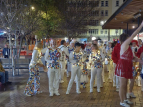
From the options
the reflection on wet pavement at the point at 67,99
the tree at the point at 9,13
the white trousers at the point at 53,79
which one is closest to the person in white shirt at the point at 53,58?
the white trousers at the point at 53,79

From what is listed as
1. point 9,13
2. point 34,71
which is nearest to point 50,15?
point 9,13

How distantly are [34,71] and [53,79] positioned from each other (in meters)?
0.72

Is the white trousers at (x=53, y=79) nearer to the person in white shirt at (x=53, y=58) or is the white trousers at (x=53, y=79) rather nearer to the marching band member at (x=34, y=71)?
the person in white shirt at (x=53, y=58)

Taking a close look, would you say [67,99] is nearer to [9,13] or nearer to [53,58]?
[53,58]

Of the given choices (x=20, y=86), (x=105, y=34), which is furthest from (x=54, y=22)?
(x=105, y=34)

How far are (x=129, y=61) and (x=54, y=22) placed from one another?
25.5 meters

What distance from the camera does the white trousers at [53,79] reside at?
7266 mm

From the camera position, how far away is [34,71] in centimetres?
752

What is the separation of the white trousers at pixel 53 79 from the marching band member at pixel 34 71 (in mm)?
426

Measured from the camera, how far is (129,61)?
5754 mm

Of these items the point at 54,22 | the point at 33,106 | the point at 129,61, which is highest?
the point at 54,22

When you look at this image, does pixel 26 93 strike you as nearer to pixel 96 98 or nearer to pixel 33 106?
pixel 33 106

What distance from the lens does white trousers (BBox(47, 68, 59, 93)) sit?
7266 mm

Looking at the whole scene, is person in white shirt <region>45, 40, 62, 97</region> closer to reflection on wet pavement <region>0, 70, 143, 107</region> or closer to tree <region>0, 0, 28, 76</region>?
reflection on wet pavement <region>0, 70, 143, 107</region>
